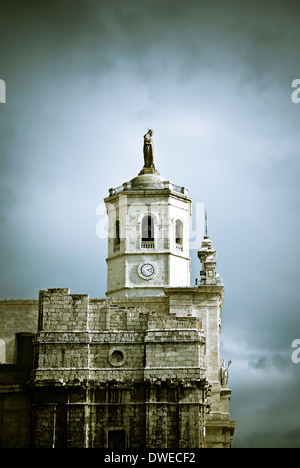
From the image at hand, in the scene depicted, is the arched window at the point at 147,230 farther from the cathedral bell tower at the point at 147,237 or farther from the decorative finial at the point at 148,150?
the decorative finial at the point at 148,150

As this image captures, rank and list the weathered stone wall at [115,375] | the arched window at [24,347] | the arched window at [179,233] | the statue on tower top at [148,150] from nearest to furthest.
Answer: the weathered stone wall at [115,375] < the arched window at [24,347] < the arched window at [179,233] < the statue on tower top at [148,150]

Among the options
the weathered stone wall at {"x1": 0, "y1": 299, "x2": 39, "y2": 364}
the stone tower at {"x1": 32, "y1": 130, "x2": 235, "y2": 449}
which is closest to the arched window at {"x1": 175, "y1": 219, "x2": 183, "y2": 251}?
the weathered stone wall at {"x1": 0, "y1": 299, "x2": 39, "y2": 364}

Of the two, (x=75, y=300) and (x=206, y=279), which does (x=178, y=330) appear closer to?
(x=75, y=300)

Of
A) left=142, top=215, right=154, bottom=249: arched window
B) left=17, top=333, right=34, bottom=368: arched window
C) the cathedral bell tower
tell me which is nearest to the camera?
left=17, top=333, right=34, bottom=368: arched window

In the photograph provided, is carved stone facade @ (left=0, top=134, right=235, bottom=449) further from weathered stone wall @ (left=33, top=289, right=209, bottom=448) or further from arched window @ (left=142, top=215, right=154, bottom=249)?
arched window @ (left=142, top=215, right=154, bottom=249)

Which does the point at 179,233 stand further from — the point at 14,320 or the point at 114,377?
the point at 114,377

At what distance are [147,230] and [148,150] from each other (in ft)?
23.4

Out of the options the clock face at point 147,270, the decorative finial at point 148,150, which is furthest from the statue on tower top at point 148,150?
the clock face at point 147,270

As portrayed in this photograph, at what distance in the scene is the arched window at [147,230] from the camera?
78812 millimetres

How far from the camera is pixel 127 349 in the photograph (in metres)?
62.8

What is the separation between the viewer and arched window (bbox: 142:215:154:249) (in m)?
78.8

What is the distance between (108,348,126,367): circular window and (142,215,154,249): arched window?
17.1m
